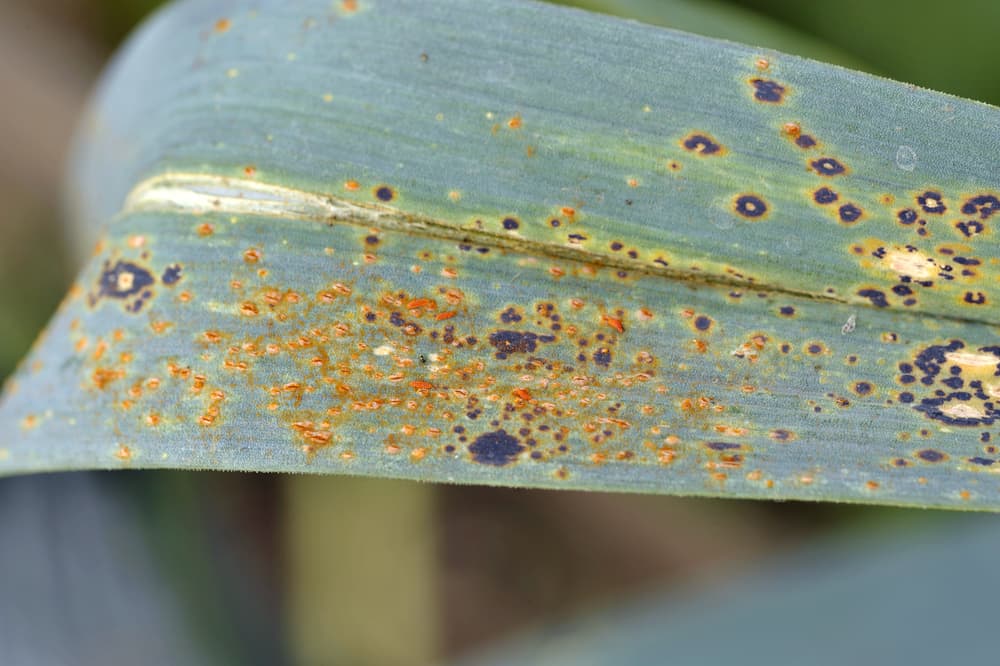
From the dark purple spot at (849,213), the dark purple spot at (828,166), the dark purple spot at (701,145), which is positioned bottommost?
the dark purple spot at (849,213)

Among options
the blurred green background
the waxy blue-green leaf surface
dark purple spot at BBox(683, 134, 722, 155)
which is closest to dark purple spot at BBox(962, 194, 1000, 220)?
the waxy blue-green leaf surface

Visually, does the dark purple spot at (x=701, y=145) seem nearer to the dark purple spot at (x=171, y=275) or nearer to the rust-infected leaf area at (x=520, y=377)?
the rust-infected leaf area at (x=520, y=377)

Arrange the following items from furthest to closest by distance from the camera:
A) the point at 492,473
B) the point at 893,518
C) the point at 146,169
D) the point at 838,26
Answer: the point at 893,518 < the point at 838,26 < the point at 146,169 < the point at 492,473

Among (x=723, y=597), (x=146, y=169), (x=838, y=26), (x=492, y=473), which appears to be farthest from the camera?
(x=838, y=26)

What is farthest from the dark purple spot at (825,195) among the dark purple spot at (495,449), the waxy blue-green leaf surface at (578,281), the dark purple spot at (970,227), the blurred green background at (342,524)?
the blurred green background at (342,524)

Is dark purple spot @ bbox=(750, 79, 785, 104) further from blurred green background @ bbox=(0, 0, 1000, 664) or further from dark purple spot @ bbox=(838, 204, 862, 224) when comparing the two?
blurred green background @ bbox=(0, 0, 1000, 664)

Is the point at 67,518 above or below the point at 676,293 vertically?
below

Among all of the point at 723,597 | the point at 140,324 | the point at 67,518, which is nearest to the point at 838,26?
the point at 723,597

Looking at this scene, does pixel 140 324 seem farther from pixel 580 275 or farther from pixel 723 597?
pixel 723 597
